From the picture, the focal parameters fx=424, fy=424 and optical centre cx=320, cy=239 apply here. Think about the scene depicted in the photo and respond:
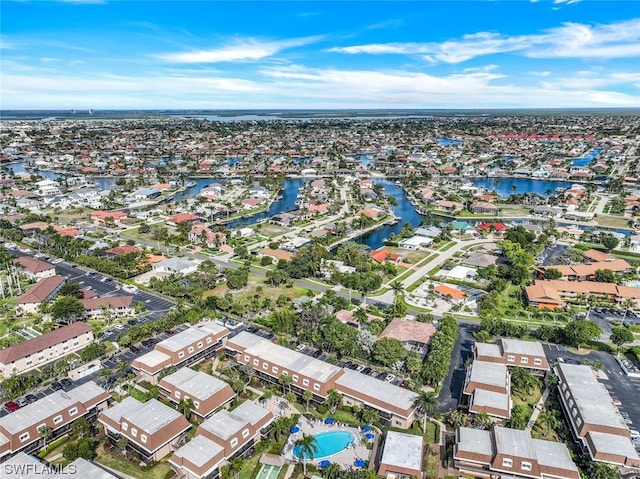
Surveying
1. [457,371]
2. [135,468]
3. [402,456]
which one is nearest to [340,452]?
[402,456]

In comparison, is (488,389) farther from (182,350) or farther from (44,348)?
(44,348)

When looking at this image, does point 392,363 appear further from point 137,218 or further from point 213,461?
point 137,218

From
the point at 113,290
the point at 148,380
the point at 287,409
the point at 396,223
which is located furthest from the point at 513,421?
the point at 396,223

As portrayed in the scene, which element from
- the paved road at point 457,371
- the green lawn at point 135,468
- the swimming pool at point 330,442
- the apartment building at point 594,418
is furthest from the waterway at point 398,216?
the green lawn at point 135,468

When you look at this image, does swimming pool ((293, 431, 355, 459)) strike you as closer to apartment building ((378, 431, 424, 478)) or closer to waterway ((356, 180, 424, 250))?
apartment building ((378, 431, 424, 478))

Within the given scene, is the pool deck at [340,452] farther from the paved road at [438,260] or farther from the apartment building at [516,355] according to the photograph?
the paved road at [438,260]

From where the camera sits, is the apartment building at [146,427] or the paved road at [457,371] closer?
the apartment building at [146,427]

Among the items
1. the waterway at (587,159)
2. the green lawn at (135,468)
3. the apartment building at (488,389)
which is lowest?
the green lawn at (135,468)
